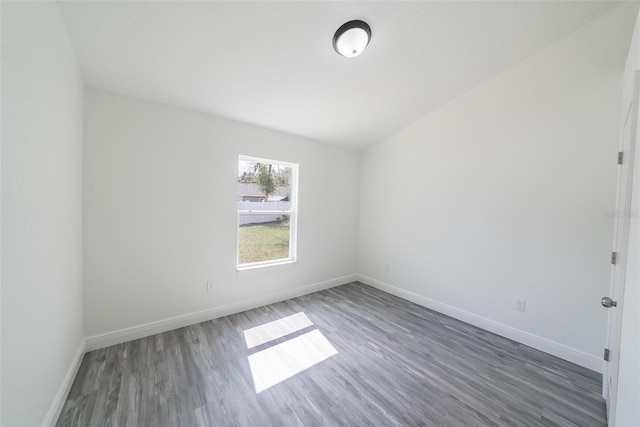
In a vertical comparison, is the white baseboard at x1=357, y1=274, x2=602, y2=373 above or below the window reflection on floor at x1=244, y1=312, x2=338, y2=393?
above

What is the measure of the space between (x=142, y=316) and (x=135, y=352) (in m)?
0.34

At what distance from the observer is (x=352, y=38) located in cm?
177

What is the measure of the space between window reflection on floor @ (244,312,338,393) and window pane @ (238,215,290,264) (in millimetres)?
906

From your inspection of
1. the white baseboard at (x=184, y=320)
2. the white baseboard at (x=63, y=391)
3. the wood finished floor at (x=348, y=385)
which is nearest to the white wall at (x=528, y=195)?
the wood finished floor at (x=348, y=385)

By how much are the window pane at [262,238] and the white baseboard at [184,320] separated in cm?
53

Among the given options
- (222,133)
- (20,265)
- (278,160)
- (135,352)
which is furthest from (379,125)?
(135,352)

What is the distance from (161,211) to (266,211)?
120 cm

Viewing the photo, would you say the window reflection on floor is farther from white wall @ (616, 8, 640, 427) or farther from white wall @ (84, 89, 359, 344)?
white wall @ (616, 8, 640, 427)

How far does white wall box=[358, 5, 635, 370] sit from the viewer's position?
2.02 m

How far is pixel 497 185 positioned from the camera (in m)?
2.59

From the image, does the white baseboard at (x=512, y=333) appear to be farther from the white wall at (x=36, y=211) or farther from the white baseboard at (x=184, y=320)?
the white wall at (x=36, y=211)

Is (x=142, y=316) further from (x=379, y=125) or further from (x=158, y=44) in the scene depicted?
(x=379, y=125)

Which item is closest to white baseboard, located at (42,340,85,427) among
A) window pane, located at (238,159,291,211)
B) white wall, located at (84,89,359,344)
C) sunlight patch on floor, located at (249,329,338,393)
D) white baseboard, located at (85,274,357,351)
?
white baseboard, located at (85,274,357,351)

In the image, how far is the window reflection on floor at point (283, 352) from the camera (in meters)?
1.86
